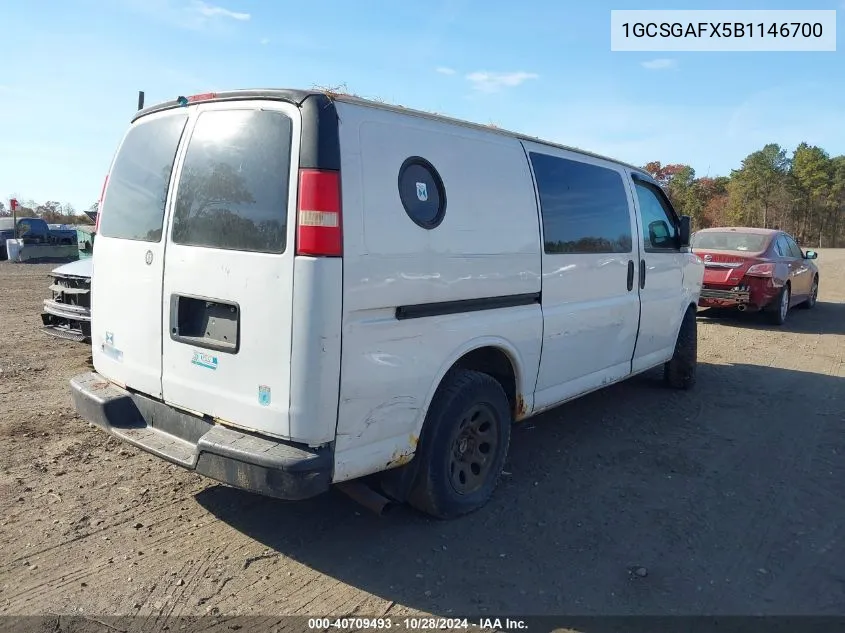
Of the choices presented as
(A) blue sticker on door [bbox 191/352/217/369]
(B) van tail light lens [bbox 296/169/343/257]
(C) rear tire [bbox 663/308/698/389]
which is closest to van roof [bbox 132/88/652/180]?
(B) van tail light lens [bbox 296/169/343/257]

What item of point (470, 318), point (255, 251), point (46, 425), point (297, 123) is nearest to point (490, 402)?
point (470, 318)

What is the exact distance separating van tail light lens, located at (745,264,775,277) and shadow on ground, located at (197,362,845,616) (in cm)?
593

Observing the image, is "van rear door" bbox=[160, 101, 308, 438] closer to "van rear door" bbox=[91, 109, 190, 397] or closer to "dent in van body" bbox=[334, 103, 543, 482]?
"van rear door" bbox=[91, 109, 190, 397]

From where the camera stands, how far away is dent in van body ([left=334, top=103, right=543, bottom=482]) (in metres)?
3.02

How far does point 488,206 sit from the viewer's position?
3805 millimetres

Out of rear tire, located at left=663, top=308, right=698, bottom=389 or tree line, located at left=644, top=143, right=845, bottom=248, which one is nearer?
rear tire, located at left=663, top=308, right=698, bottom=389

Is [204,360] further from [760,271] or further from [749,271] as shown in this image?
[760,271]

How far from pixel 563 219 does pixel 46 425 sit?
4.31m

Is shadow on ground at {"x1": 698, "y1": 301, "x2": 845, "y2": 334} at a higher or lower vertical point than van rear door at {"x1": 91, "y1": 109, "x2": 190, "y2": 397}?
lower

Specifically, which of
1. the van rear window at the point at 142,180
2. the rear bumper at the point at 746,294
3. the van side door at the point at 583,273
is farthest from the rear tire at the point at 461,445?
the rear bumper at the point at 746,294

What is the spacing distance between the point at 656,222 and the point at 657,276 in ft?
1.72

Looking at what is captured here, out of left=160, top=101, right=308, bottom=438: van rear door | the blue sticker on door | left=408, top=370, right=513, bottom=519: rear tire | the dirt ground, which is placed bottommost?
the dirt ground

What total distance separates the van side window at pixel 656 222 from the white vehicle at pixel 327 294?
4.96 feet

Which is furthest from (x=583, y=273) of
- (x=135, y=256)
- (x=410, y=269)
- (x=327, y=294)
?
(x=135, y=256)
